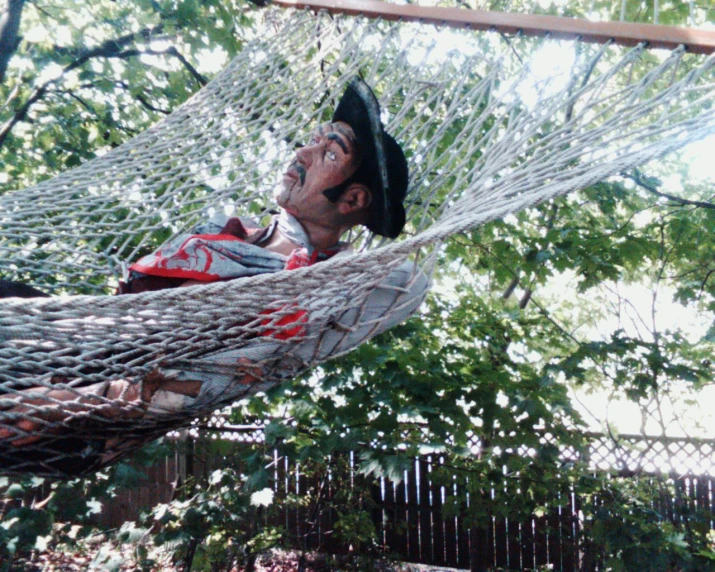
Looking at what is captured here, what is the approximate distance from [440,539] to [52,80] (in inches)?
135

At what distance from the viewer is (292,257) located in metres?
1.42

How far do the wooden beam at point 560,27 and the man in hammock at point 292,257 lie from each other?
321 millimetres

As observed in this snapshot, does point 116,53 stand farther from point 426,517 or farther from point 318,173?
point 426,517

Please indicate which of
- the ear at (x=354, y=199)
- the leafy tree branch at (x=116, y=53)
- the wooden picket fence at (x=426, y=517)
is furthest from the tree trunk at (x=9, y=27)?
the wooden picket fence at (x=426, y=517)

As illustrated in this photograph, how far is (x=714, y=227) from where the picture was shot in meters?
2.84

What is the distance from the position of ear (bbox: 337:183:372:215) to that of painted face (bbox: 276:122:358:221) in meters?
0.03

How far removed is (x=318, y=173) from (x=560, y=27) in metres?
0.63

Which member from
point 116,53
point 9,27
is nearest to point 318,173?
point 9,27

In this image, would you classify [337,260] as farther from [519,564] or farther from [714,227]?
[519,564]

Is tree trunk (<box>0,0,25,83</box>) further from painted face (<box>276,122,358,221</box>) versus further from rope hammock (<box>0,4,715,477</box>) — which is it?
painted face (<box>276,122,358,221</box>)

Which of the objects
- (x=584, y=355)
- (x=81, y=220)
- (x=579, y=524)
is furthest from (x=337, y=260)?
(x=579, y=524)

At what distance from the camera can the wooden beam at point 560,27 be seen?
5.12 feet

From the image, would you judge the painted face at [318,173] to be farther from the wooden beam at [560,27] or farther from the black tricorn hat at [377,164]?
the wooden beam at [560,27]

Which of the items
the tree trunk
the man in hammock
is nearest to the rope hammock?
the man in hammock
